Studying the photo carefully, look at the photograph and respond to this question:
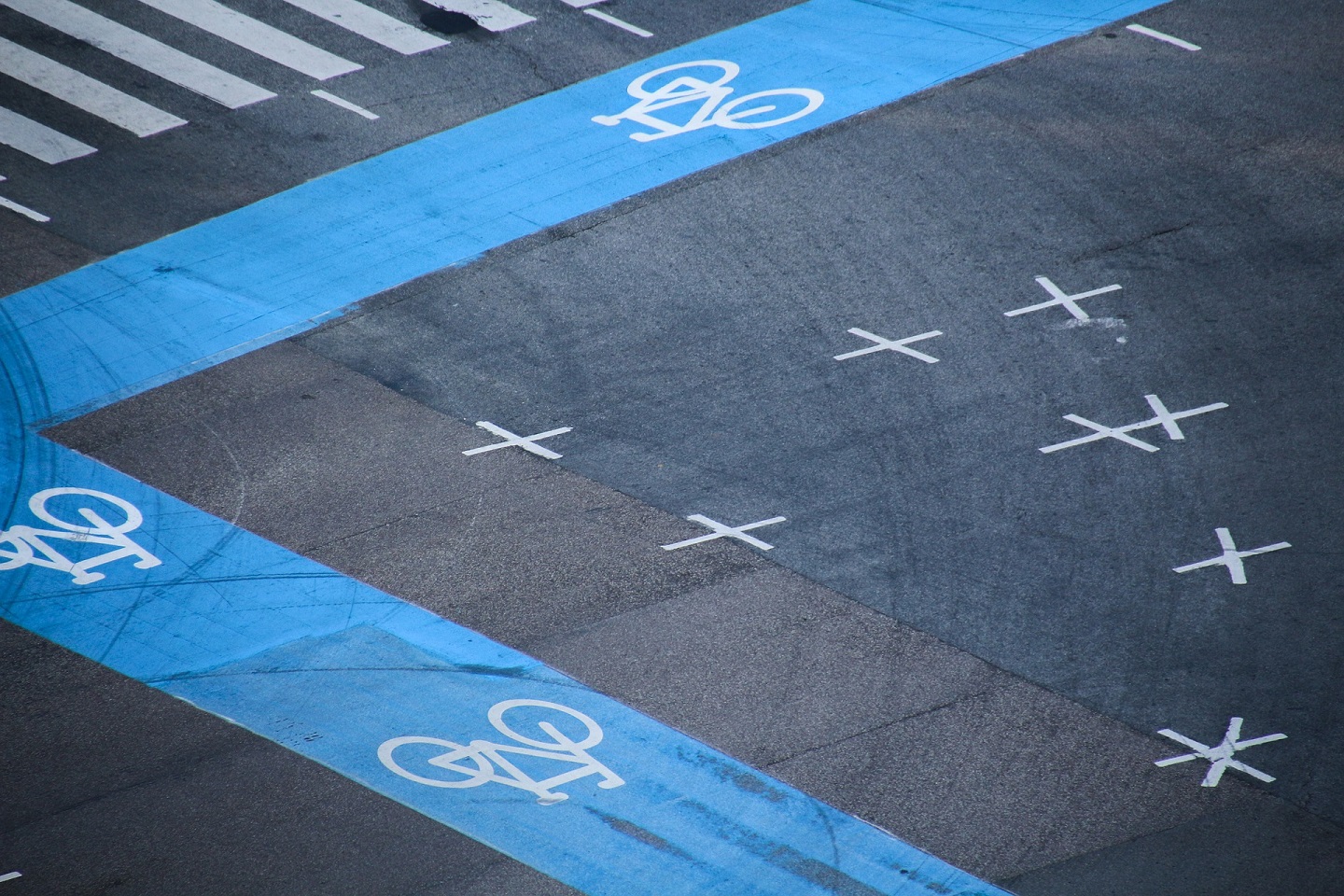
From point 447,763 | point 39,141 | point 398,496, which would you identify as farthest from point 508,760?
point 39,141

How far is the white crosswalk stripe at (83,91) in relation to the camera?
14.4 m

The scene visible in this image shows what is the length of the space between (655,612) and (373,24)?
9288 millimetres

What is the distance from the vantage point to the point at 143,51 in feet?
50.2

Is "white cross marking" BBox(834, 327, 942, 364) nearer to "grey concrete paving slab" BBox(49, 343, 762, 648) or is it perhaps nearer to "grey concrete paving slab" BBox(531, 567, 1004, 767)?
"grey concrete paving slab" BBox(49, 343, 762, 648)

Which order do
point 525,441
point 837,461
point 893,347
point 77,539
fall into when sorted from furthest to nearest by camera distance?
1. point 893,347
2. point 525,441
3. point 837,461
4. point 77,539

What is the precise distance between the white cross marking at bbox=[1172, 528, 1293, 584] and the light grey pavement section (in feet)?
4.93

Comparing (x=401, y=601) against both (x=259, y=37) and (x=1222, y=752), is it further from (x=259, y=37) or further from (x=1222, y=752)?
(x=259, y=37)

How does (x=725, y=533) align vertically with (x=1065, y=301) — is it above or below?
below

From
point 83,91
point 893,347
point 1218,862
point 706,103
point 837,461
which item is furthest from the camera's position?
point 83,91

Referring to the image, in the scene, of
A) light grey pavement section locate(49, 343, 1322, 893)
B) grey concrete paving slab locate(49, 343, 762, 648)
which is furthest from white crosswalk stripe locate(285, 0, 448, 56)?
light grey pavement section locate(49, 343, 1322, 893)

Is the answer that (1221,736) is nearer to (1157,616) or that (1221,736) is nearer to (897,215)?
(1157,616)

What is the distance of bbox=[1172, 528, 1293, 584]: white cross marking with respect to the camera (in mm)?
9133

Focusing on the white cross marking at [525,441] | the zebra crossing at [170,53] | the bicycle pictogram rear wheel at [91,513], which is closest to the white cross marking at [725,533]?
the white cross marking at [525,441]

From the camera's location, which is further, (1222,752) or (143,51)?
(143,51)
